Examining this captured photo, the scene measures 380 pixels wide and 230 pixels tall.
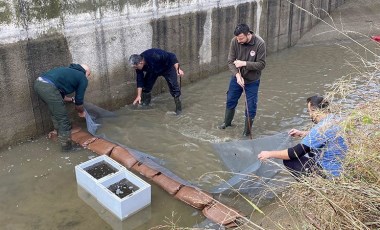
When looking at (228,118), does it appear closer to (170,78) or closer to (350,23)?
(170,78)

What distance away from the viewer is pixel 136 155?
516 centimetres

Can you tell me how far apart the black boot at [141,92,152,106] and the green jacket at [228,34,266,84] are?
206cm

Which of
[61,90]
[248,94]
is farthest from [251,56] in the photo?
[61,90]

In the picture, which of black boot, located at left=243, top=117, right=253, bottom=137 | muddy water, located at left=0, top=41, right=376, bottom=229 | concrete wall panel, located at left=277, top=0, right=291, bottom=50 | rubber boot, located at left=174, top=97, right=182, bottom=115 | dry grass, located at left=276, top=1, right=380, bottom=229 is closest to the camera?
dry grass, located at left=276, top=1, right=380, bottom=229

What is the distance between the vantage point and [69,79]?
5.43 meters

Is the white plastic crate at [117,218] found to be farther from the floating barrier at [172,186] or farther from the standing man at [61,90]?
the standing man at [61,90]

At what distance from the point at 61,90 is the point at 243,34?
274 cm

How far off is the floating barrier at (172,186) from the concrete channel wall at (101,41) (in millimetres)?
970

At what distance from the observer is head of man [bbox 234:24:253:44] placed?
17.4 ft

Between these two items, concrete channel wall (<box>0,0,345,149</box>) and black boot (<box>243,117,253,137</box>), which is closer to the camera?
concrete channel wall (<box>0,0,345,149</box>)

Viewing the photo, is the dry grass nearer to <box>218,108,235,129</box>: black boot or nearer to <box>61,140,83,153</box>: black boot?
<box>218,108,235,129</box>: black boot

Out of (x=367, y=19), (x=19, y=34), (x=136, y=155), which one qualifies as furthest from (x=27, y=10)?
(x=367, y=19)

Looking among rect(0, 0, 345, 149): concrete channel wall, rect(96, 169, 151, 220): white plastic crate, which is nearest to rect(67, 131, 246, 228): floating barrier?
rect(96, 169, 151, 220): white plastic crate

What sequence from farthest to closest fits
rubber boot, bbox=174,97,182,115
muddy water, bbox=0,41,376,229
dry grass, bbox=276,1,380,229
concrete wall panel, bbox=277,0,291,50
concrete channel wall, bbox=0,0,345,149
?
concrete wall panel, bbox=277,0,291,50 → rubber boot, bbox=174,97,182,115 → concrete channel wall, bbox=0,0,345,149 → muddy water, bbox=0,41,376,229 → dry grass, bbox=276,1,380,229
